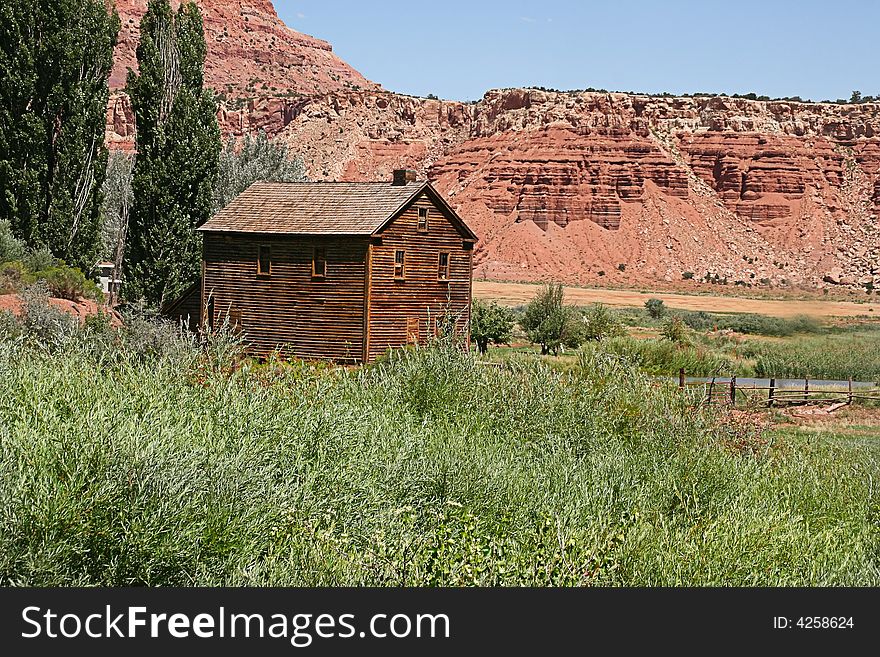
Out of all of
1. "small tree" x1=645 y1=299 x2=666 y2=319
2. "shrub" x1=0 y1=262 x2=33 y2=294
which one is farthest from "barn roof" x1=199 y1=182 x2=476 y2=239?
"small tree" x1=645 y1=299 x2=666 y2=319

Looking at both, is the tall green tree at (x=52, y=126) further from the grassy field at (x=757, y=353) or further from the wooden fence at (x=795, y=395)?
the wooden fence at (x=795, y=395)

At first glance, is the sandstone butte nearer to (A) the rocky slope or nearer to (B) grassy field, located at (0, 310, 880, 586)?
(A) the rocky slope

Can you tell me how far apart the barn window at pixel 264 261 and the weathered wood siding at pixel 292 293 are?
110mm

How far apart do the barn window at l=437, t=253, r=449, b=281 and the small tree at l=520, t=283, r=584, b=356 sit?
11.3m

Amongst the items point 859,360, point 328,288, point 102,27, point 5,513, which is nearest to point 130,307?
point 328,288

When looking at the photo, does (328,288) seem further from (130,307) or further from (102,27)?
(102,27)

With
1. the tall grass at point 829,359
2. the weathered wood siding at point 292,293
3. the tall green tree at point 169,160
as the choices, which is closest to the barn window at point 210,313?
the weathered wood siding at point 292,293

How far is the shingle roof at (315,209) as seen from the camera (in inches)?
1164

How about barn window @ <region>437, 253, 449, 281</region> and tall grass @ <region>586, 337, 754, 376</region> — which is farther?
tall grass @ <region>586, 337, 754, 376</region>

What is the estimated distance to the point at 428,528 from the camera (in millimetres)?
11141

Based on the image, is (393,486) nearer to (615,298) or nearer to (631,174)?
(615,298)

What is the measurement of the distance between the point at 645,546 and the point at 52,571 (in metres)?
5.54

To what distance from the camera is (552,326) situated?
4378 cm

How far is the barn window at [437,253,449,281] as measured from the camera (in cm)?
3111
